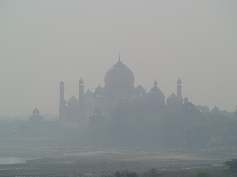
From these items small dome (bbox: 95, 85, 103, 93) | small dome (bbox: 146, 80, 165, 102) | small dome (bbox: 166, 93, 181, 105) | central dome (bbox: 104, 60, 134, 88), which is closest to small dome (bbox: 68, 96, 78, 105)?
small dome (bbox: 95, 85, 103, 93)

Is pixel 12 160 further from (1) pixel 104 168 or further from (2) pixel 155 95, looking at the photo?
(2) pixel 155 95

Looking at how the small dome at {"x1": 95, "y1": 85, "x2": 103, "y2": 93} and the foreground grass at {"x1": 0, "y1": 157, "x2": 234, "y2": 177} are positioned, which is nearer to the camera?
the foreground grass at {"x1": 0, "y1": 157, "x2": 234, "y2": 177}

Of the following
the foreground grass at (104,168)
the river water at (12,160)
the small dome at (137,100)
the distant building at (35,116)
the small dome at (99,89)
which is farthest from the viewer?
the distant building at (35,116)

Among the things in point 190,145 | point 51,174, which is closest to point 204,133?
point 190,145

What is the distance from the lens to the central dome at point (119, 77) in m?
115

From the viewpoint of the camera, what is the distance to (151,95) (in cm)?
11131

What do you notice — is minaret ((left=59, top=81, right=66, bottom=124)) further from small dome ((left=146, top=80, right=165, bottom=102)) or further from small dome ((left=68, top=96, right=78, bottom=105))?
small dome ((left=146, top=80, right=165, bottom=102))

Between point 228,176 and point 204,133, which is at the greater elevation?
point 204,133

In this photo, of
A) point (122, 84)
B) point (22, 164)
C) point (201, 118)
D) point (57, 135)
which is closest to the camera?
point (22, 164)

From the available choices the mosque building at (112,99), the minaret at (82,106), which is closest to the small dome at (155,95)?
the mosque building at (112,99)

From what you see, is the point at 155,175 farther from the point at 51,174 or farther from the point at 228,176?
the point at 51,174

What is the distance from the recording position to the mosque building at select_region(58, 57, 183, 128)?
111 meters

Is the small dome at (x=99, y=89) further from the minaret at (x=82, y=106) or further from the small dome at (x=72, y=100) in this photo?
the small dome at (x=72, y=100)

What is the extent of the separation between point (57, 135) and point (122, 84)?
49.4 ft
